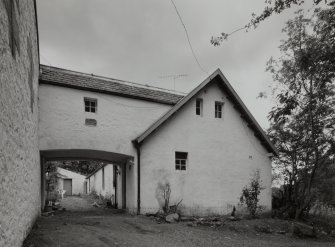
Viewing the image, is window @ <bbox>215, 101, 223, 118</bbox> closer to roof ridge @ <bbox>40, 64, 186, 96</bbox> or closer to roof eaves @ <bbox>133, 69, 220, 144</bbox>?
roof eaves @ <bbox>133, 69, 220, 144</bbox>

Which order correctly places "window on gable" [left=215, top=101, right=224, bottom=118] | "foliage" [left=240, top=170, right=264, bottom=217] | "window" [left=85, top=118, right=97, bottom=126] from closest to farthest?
"window" [left=85, top=118, right=97, bottom=126] → "foliage" [left=240, top=170, right=264, bottom=217] → "window on gable" [left=215, top=101, right=224, bottom=118]

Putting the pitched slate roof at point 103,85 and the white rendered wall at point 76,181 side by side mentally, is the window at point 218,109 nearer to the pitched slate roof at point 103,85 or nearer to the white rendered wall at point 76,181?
the pitched slate roof at point 103,85

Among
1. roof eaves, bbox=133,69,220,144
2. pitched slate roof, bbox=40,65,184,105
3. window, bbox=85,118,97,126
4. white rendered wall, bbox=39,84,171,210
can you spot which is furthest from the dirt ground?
pitched slate roof, bbox=40,65,184,105

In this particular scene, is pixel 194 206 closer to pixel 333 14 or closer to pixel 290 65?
pixel 290 65

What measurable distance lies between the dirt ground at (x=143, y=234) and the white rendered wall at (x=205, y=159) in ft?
7.15

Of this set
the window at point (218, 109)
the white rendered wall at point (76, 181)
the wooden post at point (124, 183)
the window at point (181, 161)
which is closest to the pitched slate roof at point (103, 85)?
the window at point (218, 109)

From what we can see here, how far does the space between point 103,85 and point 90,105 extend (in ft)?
4.08

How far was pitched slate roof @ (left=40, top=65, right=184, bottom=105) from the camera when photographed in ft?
46.5

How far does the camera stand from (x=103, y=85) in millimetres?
15391

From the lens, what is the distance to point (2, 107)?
4.55m

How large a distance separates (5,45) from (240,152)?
1492 cm

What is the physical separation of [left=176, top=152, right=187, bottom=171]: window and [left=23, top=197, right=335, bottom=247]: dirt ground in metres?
3.32

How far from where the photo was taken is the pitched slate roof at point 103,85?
14.2 metres

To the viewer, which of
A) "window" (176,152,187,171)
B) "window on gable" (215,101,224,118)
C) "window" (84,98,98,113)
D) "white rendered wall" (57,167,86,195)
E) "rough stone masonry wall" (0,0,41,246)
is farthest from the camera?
"white rendered wall" (57,167,86,195)
